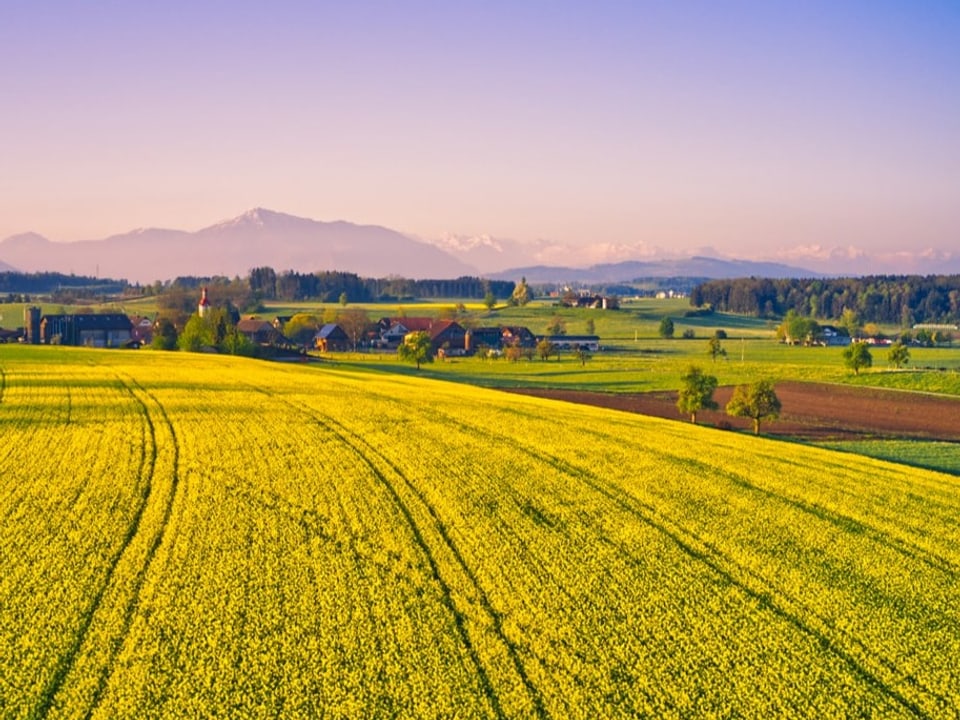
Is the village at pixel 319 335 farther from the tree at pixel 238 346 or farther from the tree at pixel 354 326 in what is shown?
the tree at pixel 238 346

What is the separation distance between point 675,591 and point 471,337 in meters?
122

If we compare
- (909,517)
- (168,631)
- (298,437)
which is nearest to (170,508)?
(168,631)

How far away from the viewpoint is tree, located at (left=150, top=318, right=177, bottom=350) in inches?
4109

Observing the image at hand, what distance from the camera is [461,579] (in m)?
16.8

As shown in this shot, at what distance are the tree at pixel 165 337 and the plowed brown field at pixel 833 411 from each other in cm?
5058

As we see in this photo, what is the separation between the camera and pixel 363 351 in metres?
137

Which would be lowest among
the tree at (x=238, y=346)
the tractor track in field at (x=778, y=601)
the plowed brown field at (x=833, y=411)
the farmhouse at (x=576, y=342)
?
the plowed brown field at (x=833, y=411)

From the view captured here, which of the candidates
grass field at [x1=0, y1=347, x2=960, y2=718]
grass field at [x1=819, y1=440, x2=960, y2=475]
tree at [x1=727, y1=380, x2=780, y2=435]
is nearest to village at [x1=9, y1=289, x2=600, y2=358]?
tree at [x1=727, y1=380, x2=780, y2=435]

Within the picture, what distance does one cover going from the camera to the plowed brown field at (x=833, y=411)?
5612 cm

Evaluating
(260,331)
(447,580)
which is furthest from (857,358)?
(260,331)

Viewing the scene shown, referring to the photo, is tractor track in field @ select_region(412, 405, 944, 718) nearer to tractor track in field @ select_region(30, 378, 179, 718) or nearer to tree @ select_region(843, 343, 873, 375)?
tractor track in field @ select_region(30, 378, 179, 718)

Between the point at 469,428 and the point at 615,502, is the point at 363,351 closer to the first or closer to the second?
the point at 469,428

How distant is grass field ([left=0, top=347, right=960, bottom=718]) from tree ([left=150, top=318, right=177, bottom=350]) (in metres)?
74.7


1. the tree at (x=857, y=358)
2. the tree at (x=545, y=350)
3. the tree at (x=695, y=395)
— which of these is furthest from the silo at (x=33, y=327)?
the tree at (x=857, y=358)
